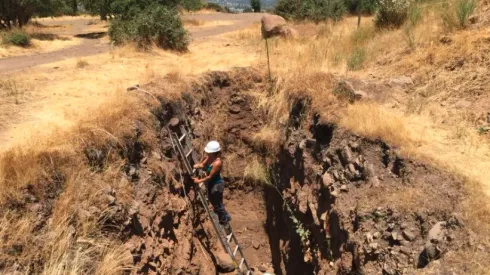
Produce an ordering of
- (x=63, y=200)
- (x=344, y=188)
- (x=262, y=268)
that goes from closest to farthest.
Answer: (x=63, y=200)
(x=344, y=188)
(x=262, y=268)

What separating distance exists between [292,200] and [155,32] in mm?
8672

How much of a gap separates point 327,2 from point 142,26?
9.27 metres

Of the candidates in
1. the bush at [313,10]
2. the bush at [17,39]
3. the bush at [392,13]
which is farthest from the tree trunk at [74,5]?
the bush at [392,13]

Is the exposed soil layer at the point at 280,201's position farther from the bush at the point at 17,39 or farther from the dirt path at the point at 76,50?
the bush at the point at 17,39

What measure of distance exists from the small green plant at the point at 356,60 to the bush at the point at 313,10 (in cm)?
776

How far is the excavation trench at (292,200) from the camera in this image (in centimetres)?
571

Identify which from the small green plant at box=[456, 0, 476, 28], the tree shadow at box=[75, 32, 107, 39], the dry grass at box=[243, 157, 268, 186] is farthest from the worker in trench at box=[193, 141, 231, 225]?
the tree shadow at box=[75, 32, 107, 39]

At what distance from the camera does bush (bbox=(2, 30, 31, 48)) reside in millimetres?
16516

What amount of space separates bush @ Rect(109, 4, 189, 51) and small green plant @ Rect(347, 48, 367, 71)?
669 cm

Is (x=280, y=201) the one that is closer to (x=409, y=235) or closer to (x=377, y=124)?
(x=377, y=124)

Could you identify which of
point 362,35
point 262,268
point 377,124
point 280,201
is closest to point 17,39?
point 280,201

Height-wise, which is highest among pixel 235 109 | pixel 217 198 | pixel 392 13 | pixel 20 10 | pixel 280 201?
pixel 20 10

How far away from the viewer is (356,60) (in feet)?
34.2

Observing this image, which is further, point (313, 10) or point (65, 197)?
point (313, 10)
